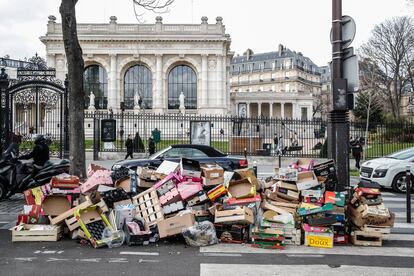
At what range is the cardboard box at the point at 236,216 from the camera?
6832mm

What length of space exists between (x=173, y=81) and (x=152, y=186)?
59501 mm

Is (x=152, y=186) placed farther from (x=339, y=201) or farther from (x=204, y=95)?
(x=204, y=95)

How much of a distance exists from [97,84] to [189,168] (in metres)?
61.1

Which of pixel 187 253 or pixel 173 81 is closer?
pixel 187 253

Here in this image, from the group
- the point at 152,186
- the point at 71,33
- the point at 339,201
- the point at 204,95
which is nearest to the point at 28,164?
the point at 71,33

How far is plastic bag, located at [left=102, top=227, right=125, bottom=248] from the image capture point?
6676 millimetres

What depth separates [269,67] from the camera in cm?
11319

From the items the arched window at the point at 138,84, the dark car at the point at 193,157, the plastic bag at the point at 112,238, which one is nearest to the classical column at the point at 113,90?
the arched window at the point at 138,84

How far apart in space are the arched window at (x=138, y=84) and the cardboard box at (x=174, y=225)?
5936 centimetres

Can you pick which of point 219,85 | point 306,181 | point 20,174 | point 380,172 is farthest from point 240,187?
point 219,85

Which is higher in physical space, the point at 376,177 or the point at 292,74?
the point at 292,74

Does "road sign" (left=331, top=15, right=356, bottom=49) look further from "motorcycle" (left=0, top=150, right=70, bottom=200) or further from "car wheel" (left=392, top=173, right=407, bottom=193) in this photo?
"motorcycle" (left=0, top=150, right=70, bottom=200)

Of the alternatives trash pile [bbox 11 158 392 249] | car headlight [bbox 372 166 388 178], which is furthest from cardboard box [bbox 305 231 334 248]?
car headlight [bbox 372 166 388 178]

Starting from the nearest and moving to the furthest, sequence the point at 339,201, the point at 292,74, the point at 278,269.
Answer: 1. the point at 278,269
2. the point at 339,201
3. the point at 292,74
